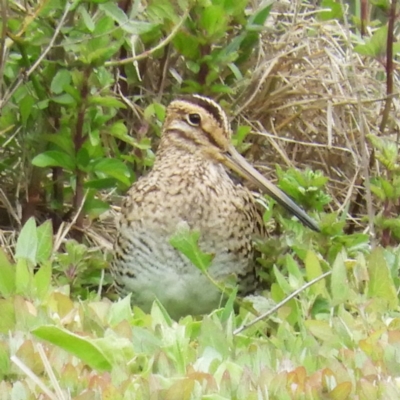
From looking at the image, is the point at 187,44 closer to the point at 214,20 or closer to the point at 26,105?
the point at 214,20

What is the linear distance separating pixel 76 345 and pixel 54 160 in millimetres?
1264

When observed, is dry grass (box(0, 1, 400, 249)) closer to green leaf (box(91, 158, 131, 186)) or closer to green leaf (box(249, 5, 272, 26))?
green leaf (box(249, 5, 272, 26))

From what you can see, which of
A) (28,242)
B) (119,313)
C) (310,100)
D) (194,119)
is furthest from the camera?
(310,100)

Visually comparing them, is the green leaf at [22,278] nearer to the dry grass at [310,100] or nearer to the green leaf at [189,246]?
the green leaf at [189,246]

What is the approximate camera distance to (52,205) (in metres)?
2.96

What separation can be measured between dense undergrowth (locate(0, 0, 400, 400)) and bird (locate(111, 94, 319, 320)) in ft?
0.30

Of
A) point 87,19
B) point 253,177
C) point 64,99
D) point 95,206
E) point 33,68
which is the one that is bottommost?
point 95,206

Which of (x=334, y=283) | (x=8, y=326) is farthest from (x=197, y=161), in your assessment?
(x=8, y=326)

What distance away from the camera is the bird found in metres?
2.53

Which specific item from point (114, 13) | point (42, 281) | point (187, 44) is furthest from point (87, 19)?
point (42, 281)

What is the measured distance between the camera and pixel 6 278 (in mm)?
1955

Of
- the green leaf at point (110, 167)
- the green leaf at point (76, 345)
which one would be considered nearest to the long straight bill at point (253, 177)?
the green leaf at point (110, 167)

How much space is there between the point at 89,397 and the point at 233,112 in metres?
2.09

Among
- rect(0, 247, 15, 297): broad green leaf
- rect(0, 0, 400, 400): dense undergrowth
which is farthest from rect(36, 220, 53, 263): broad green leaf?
rect(0, 247, 15, 297): broad green leaf
